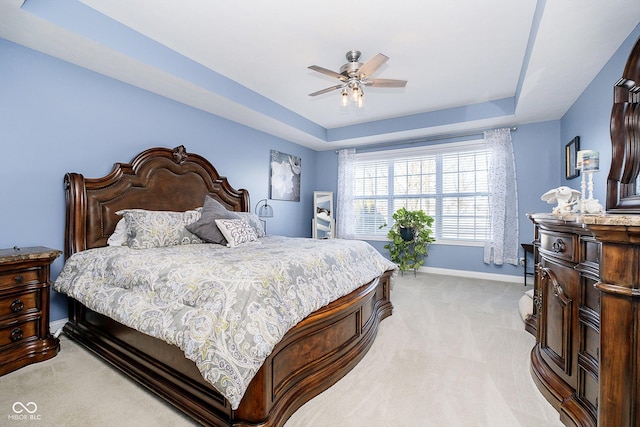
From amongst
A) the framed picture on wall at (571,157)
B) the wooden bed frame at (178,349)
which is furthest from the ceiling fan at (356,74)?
the framed picture on wall at (571,157)

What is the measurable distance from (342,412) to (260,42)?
9.95 ft

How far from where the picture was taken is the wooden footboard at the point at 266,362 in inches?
55.0

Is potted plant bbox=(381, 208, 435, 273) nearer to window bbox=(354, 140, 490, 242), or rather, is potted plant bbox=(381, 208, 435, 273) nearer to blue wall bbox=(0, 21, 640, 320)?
window bbox=(354, 140, 490, 242)

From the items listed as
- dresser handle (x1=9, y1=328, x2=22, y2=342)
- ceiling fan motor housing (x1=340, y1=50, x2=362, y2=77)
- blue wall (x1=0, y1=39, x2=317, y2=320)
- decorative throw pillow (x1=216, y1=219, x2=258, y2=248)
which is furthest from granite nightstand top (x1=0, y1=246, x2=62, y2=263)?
→ ceiling fan motor housing (x1=340, y1=50, x2=362, y2=77)

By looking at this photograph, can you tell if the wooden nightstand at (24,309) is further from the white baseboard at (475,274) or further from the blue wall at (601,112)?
the white baseboard at (475,274)

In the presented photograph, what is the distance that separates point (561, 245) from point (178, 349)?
223 cm

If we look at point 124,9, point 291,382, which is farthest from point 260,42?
point 291,382

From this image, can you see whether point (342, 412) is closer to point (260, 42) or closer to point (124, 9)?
point (260, 42)

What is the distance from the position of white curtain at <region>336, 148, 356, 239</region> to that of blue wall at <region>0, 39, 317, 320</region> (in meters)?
3.11

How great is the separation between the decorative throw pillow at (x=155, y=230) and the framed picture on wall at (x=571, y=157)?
14.2 feet

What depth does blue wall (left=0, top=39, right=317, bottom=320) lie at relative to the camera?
2342 mm

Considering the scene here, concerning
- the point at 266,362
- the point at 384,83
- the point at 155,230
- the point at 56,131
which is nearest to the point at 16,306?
the point at 155,230

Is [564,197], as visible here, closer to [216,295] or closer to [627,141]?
[627,141]

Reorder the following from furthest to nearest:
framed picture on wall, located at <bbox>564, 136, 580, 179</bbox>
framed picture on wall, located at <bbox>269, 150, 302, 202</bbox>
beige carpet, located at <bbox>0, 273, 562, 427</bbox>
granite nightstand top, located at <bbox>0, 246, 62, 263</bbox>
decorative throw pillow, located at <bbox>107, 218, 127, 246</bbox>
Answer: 1. framed picture on wall, located at <bbox>269, 150, 302, 202</bbox>
2. framed picture on wall, located at <bbox>564, 136, 580, 179</bbox>
3. decorative throw pillow, located at <bbox>107, 218, 127, 246</bbox>
4. granite nightstand top, located at <bbox>0, 246, 62, 263</bbox>
5. beige carpet, located at <bbox>0, 273, 562, 427</bbox>
